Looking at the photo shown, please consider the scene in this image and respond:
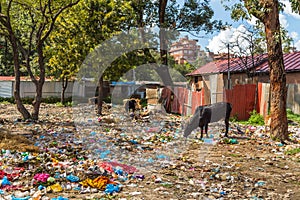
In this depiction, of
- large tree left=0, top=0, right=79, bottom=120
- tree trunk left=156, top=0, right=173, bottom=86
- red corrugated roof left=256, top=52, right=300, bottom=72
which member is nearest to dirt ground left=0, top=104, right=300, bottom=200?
large tree left=0, top=0, right=79, bottom=120

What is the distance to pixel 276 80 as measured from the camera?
366 inches

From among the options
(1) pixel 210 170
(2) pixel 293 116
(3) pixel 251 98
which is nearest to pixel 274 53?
(1) pixel 210 170

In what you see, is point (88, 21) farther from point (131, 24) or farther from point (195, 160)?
point (195, 160)

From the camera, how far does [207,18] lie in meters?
21.2

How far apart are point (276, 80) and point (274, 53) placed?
27.1 inches

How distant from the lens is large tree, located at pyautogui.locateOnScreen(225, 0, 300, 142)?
8992mm

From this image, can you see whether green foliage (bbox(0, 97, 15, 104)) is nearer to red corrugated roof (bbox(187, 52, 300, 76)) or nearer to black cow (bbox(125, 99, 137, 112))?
black cow (bbox(125, 99, 137, 112))

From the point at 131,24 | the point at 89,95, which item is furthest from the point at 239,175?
the point at 89,95

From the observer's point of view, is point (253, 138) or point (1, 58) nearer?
point (253, 138)

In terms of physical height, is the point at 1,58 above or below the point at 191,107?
above

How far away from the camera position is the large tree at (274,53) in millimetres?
8992

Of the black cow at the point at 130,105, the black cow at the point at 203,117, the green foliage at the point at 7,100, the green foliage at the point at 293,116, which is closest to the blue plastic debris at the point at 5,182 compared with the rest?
the black cow at the point at 203,117

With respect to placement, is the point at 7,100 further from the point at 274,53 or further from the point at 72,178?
the point at 72,178

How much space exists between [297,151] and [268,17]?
3.34 meters
